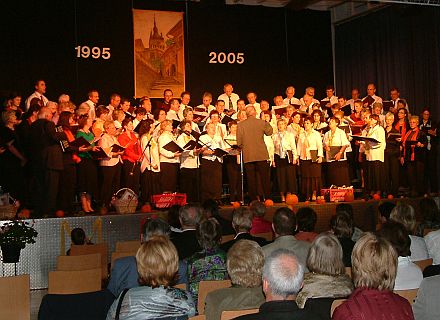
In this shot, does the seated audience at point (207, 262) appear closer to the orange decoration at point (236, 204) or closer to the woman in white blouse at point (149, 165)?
the orange decoration at point (236, 204)

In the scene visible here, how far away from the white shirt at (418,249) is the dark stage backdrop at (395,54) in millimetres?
9891

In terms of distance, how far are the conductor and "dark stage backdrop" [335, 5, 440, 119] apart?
16.1 ft

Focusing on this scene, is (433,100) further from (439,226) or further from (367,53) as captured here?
A: (439,226)

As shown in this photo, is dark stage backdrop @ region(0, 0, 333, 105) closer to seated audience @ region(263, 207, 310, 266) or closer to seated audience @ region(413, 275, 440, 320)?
seated audience @ region(263, 207, 310, 266)

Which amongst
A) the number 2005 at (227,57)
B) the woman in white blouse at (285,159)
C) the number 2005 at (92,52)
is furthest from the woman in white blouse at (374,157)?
the number 2005 at (92,52)

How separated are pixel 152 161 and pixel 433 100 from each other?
6.83 m

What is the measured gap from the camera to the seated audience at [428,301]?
3193 mm

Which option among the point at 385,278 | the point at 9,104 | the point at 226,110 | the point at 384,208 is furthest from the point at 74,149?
the point at 385,278

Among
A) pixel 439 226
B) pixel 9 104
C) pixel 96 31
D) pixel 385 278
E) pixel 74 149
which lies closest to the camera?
pixel 385 278

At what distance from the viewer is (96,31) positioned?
14117 millimetres

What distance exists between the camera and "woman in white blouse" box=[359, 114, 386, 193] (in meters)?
12.1

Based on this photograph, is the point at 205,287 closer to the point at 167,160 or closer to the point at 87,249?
the point at 87,249

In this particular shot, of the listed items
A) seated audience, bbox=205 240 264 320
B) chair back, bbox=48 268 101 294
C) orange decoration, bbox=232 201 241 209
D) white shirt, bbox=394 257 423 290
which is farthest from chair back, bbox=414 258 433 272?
orange decoration, bbox=232 201 241 209

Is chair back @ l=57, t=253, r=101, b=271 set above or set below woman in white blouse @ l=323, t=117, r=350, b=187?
below
